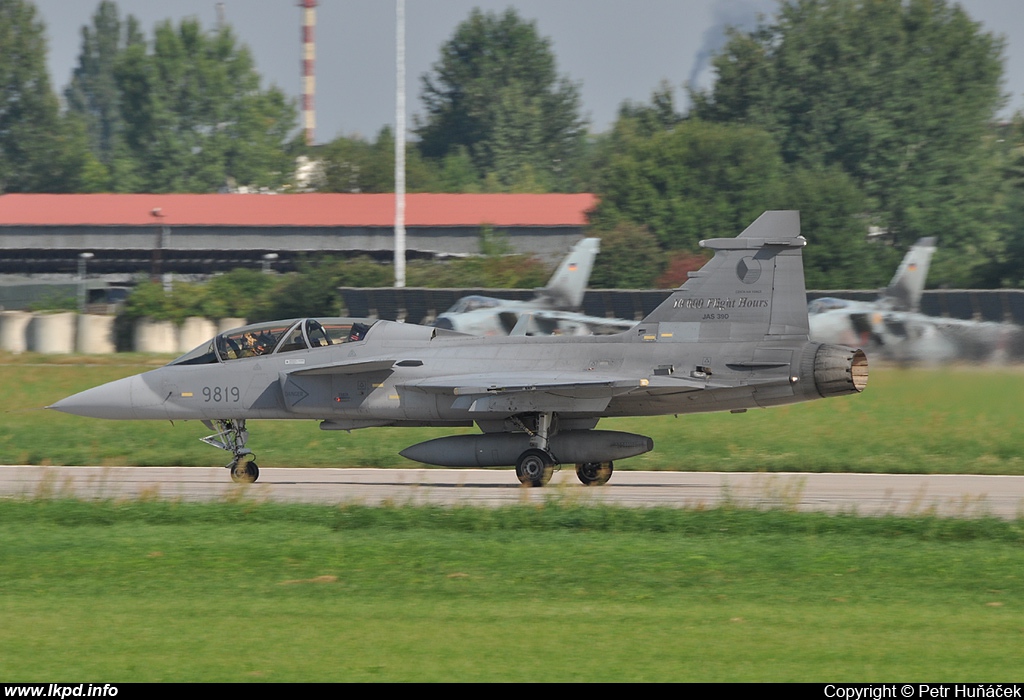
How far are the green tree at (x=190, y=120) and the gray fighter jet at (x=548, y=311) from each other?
6856cm

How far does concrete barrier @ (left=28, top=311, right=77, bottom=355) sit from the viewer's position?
149ft

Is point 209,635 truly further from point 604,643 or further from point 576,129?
point 576,129

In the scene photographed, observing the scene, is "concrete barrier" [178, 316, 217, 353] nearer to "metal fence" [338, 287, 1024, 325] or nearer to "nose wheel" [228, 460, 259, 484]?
"metal fence" [338, 287, 1024, 325]

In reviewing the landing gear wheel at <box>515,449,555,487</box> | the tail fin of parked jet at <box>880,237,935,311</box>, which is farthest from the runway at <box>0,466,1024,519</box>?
the tail fin of parked jet at <box>880,237,935,311</box>

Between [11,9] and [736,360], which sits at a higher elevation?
[11,9]

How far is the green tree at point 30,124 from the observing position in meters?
96.6

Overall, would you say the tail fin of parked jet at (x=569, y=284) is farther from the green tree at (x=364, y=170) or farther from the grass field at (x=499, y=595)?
the green tree at (x=364, y=170)

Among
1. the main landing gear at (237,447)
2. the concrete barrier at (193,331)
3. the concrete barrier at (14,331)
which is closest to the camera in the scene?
the main landing gear at (237,447)

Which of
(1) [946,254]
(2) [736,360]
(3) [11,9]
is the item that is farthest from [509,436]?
(3) [11,9]

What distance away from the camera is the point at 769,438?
23.7 m

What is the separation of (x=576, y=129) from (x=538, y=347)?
9943 cm

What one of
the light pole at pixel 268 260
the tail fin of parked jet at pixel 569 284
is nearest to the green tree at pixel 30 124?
the light pole at pixel 268 260

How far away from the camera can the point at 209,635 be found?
803 centimetres

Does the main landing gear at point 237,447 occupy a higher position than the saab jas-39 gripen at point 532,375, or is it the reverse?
the saab jas-39 gripen at point 532,375
